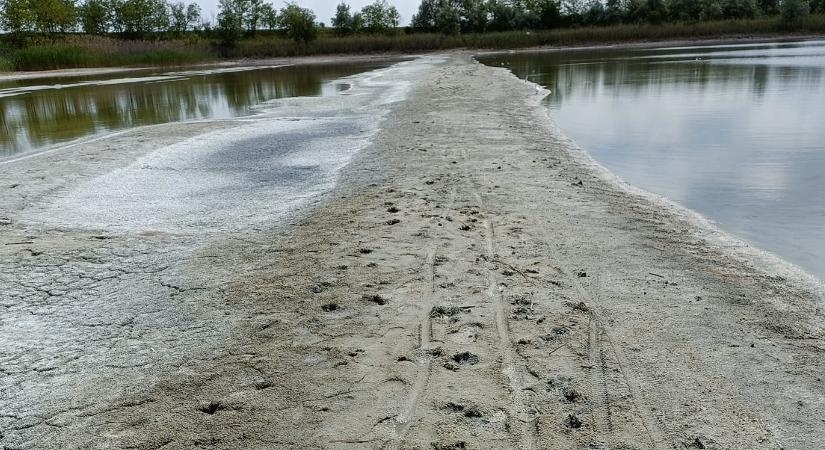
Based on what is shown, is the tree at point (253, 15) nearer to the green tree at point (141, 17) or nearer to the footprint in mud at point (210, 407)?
the green tree at point (141, 17)

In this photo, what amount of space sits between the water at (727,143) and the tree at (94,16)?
65.6m

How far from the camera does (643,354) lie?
359cm

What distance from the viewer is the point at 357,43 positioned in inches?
2435

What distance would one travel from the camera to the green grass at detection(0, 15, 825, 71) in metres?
49.1

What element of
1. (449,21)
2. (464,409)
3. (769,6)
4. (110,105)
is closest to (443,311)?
(464,409)

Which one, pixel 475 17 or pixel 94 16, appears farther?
pixel 475 17

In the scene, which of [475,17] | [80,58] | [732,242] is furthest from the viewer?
[475,17]

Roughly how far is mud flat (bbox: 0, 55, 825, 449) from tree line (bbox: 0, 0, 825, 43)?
61.7 m

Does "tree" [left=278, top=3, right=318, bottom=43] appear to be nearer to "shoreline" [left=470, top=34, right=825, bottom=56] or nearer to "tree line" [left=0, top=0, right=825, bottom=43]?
"tree line" [left=0, top=0, right=825, bottom=43]

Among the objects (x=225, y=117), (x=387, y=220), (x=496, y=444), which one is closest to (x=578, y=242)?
(x=387, y=220)

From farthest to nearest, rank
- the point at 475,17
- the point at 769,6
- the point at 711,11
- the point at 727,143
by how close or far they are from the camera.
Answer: the point at 475,17
the point at 769,6
the point at 711,11
the point at 727,143

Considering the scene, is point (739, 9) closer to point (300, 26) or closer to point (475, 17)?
point (475, 17)

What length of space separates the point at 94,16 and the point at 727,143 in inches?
2965

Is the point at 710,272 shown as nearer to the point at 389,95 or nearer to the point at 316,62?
the point at 389,95
